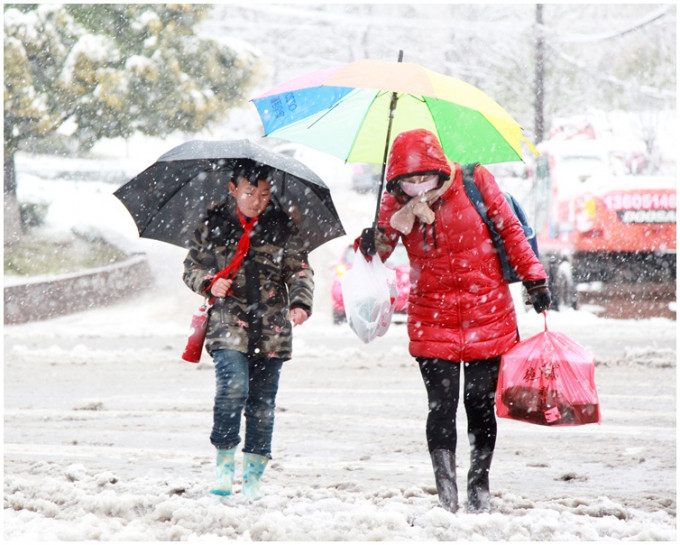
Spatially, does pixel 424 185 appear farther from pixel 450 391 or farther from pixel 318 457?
pixel 318 457

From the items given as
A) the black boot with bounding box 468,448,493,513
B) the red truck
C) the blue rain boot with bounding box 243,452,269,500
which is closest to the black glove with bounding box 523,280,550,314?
the black boot with bounding box 468,448,493,513

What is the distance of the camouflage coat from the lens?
15.4 ft

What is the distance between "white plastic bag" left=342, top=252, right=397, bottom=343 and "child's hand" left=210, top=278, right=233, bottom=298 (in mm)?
539

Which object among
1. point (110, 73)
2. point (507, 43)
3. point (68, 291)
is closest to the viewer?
point (68, 291)

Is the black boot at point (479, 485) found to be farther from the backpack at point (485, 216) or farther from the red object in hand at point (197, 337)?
the red object in hand at point (197, 337)

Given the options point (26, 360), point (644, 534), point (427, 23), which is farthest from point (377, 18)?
point (644, 534)

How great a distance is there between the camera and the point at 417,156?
440 cm

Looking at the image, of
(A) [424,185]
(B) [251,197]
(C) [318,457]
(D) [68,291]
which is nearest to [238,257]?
(B) [251,197]

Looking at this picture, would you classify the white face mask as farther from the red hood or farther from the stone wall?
the stone wall

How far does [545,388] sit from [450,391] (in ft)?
1.38

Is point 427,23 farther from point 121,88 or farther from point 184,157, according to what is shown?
point 184,157

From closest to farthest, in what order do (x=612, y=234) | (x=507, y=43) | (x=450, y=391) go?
(x=450, y=391), (x=612, y=234), (x=507, y=43)

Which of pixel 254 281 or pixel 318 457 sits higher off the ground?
pixel 254 281

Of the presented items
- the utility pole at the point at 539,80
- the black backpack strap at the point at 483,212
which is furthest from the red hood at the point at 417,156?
the utility pole at the point at 539,80
